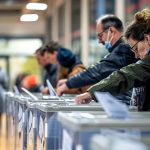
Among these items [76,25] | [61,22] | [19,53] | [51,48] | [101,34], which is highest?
[61,22]

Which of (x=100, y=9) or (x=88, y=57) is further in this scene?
(x=88, y=57)

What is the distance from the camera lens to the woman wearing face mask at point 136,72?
2.36 m

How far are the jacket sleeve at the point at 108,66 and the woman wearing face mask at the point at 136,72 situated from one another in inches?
33.9

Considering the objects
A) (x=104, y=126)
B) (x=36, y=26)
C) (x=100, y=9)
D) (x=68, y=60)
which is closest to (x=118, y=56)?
(x=68, y=60)

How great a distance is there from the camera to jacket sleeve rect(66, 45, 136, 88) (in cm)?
355

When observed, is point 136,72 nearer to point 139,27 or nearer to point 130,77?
point 130,77

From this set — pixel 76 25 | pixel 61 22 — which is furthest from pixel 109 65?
pixel 61 22

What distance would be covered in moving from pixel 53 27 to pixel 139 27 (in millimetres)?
12273

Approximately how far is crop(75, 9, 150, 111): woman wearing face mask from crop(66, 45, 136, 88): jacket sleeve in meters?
0.86

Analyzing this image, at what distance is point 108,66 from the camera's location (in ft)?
11.8

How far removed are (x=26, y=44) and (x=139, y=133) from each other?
629 inches

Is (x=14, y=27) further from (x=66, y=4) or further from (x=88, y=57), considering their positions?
(x=88, y=57)

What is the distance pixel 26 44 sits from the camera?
57.3ft

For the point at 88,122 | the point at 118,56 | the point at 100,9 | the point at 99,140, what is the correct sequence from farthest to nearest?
the point at 100,9, the point at 118,56, the point at 88,122, the point at 99,140
